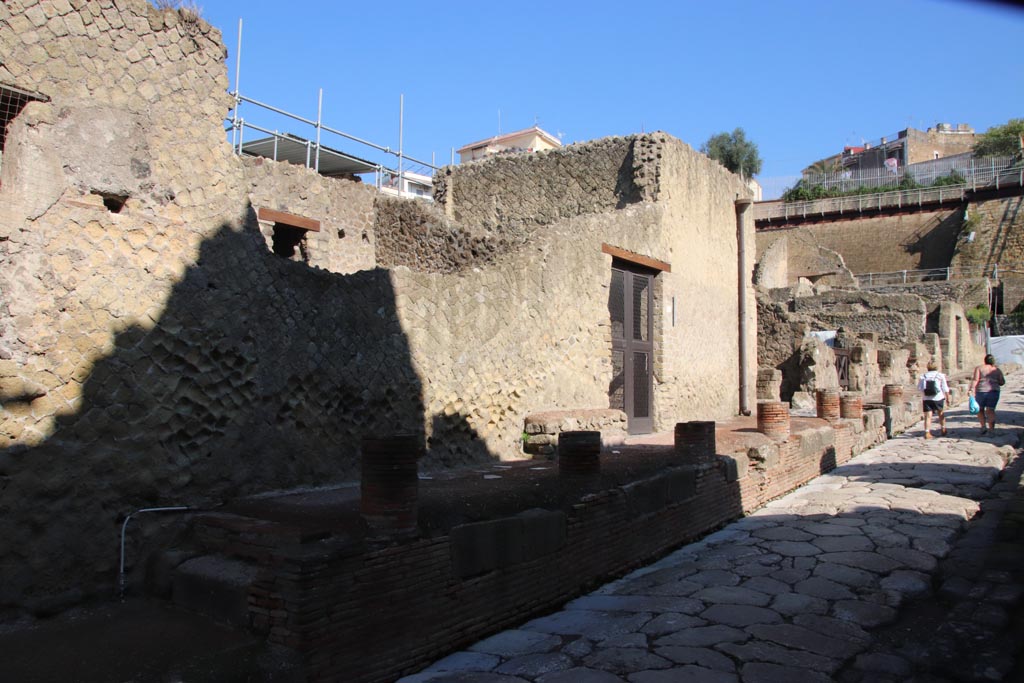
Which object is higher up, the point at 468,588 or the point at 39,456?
the point at 39,456

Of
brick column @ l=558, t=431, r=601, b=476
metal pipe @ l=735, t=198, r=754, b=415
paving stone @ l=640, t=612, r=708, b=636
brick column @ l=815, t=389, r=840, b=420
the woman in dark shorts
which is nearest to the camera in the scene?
paving stone @ l=640, t=612, r=708, b=636

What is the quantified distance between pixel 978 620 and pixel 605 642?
6.60 feet

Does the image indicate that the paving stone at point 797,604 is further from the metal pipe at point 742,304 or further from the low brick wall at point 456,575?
the metal pipe at point 742,304

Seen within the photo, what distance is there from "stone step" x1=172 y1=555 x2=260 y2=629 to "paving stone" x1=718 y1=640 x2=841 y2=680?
232 centimetres

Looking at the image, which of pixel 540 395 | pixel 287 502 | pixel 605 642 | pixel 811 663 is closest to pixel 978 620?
pixel 811 663

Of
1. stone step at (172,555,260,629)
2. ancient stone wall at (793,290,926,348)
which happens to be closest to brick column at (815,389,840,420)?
stone step at (172,555,260,629)

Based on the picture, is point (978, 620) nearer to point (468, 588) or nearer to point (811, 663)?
point (811, 663)

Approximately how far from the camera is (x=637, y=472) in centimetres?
618

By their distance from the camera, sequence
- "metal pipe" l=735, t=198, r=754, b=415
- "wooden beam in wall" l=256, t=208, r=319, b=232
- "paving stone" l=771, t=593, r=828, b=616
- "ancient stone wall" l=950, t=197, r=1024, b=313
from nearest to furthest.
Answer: "paving stone" l=771, t=593, r=828, b=616 → "wooden beam in wall" l=256, t=208, r=319, b=232 → "metal pipe" l=735, t=198, r=754, b=415 → "ancient stone wall" l=950, t=197, r=1024, b=313

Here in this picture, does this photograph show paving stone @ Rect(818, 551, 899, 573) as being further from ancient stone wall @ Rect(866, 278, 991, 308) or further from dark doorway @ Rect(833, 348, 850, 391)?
ancient stone wall @ Rect(866, 278, 991, 308)

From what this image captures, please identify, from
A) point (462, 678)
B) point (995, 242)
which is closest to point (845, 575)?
point (462, 678)

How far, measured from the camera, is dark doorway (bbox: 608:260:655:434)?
33.2ft

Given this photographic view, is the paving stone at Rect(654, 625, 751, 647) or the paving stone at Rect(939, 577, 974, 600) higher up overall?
the paving stone at Rect(939, 577, 974, 600)

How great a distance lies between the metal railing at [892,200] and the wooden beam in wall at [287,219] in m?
40.8
